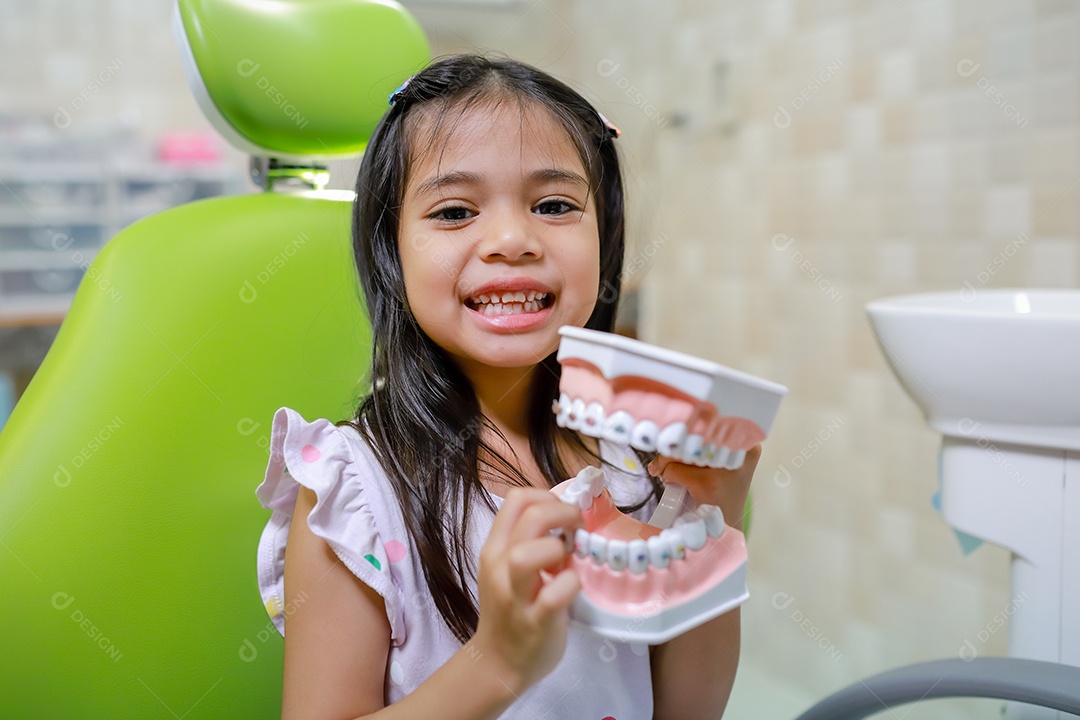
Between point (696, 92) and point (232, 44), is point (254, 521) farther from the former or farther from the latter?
point (696, 92)

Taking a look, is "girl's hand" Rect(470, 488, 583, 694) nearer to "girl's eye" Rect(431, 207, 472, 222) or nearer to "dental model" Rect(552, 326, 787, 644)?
"dental model" Rect(552, 326, 787, 644)

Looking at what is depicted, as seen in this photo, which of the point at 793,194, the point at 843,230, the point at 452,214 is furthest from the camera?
the point at 793,194

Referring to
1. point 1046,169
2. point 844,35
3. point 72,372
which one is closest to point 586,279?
point 72,372

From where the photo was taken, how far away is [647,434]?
21.3 inches

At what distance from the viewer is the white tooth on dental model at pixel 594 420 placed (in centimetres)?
56

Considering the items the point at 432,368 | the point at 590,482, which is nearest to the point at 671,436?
the point at 590,482

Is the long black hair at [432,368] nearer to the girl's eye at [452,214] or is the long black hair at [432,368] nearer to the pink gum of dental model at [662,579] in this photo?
the girl's eye at [452,214]

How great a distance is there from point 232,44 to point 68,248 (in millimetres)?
1973

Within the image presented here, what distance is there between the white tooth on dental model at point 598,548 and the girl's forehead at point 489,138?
1.15 ft

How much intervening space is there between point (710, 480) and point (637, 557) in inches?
6.1

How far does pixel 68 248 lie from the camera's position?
8.55 ft

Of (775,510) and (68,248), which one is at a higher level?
(68,248)

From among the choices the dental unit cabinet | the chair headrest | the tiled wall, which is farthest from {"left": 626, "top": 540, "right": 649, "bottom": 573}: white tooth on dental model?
the tiled wall

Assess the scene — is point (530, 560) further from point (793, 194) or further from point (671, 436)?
point (793, 194)
